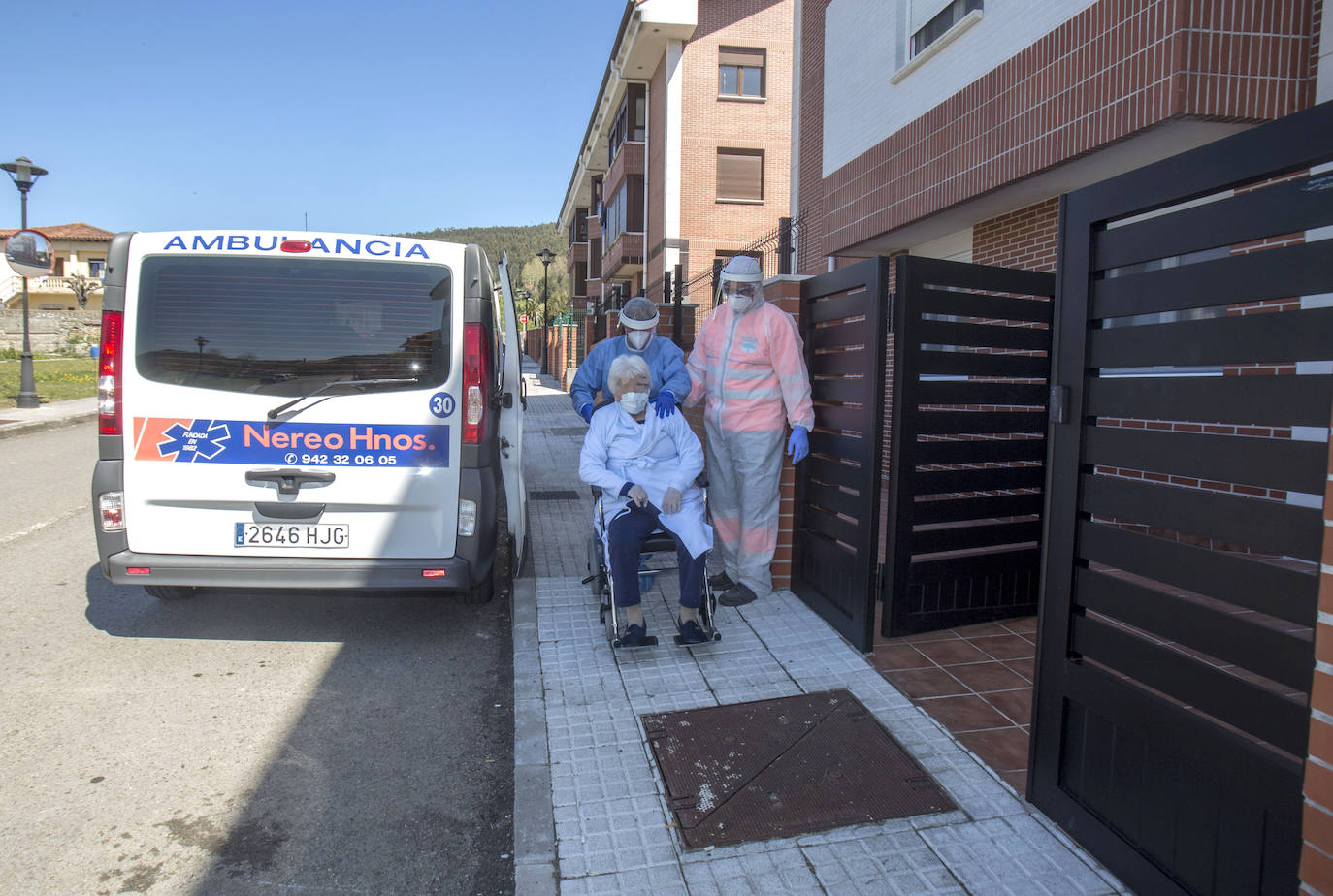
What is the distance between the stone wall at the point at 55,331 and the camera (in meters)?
53.6

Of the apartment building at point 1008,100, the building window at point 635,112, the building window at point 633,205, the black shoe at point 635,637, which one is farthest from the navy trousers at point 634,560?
the building window at point 635,112

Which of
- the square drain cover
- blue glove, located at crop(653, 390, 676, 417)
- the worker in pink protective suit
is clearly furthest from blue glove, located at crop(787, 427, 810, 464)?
the square drain cover

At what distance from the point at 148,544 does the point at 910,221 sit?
7.43 metres

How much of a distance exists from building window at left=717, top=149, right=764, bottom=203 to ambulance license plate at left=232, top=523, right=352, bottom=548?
74.5ft

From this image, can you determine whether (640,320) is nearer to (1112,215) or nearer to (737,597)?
(737,597)

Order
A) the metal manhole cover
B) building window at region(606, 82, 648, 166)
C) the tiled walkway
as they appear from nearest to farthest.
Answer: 1. the tiled walkway
2. the metal manhole cover
3. building window at region(606, 82, 648, 166)

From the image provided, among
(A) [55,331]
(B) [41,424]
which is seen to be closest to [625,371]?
(B) [41,424]

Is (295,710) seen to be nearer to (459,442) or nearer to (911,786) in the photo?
(459,442)

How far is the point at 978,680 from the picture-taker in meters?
4.25

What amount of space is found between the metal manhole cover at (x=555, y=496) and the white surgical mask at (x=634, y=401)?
15.0ft

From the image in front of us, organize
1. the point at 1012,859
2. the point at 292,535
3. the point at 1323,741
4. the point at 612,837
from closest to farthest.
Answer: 1. the point at 1323,741
2. the point at 1012,859
3. the point at 612,837
4. the point at 292,535

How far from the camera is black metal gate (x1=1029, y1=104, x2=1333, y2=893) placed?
6.76 ft

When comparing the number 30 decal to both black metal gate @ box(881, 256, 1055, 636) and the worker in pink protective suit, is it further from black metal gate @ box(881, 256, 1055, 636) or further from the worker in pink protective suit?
black metal gate @ box(881, 256, 1055, 636)

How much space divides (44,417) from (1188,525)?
60.0 ft
